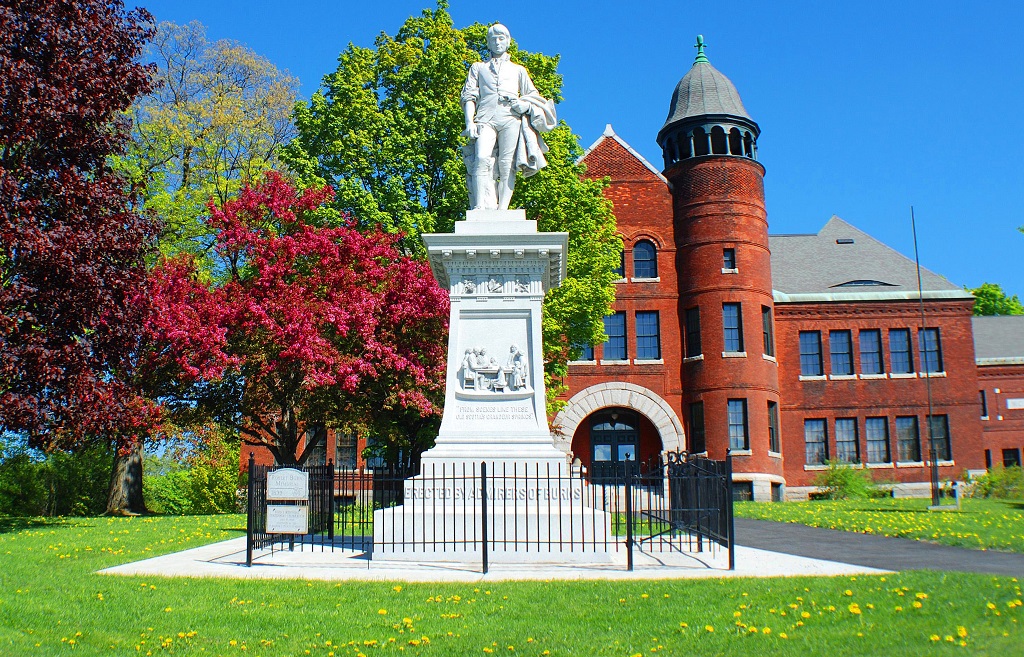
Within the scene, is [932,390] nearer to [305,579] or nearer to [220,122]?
[220,122]

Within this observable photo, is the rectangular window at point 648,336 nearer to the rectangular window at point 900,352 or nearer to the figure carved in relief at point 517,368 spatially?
the rectangular window at point 900,352

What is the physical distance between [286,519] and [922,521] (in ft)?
45.3

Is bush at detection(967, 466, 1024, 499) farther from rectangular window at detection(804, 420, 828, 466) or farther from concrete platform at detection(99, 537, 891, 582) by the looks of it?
concrete platform at detection(99, 537, 891, 582)

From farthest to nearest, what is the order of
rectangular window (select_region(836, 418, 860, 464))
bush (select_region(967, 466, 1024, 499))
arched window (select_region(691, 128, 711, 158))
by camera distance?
rectangular window (select_region(836, 418, 860, 464)) → arched window (select_region(691, 128, 711, 158)) → bush (select_region(967, 466, 1024, 499))

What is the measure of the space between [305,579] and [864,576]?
19.7 feet

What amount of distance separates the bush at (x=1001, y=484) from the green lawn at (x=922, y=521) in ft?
24.2

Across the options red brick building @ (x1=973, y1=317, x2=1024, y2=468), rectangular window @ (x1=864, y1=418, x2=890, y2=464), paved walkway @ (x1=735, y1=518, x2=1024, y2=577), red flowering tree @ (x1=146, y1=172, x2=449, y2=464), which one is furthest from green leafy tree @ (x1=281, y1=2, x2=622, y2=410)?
red brick building @ (x1=973, y1=317, x2=1024, y2=468)

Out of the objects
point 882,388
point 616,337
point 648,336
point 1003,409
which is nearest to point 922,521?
point 648,336

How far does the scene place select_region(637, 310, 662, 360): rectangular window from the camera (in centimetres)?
3606

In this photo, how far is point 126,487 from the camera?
26.5 m

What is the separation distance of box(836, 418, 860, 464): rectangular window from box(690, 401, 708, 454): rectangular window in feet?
21.1

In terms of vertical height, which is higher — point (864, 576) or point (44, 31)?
point (44, 31)

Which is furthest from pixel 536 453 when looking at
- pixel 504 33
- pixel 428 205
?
pixel 428 205

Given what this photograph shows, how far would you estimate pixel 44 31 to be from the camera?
17.0 meters
